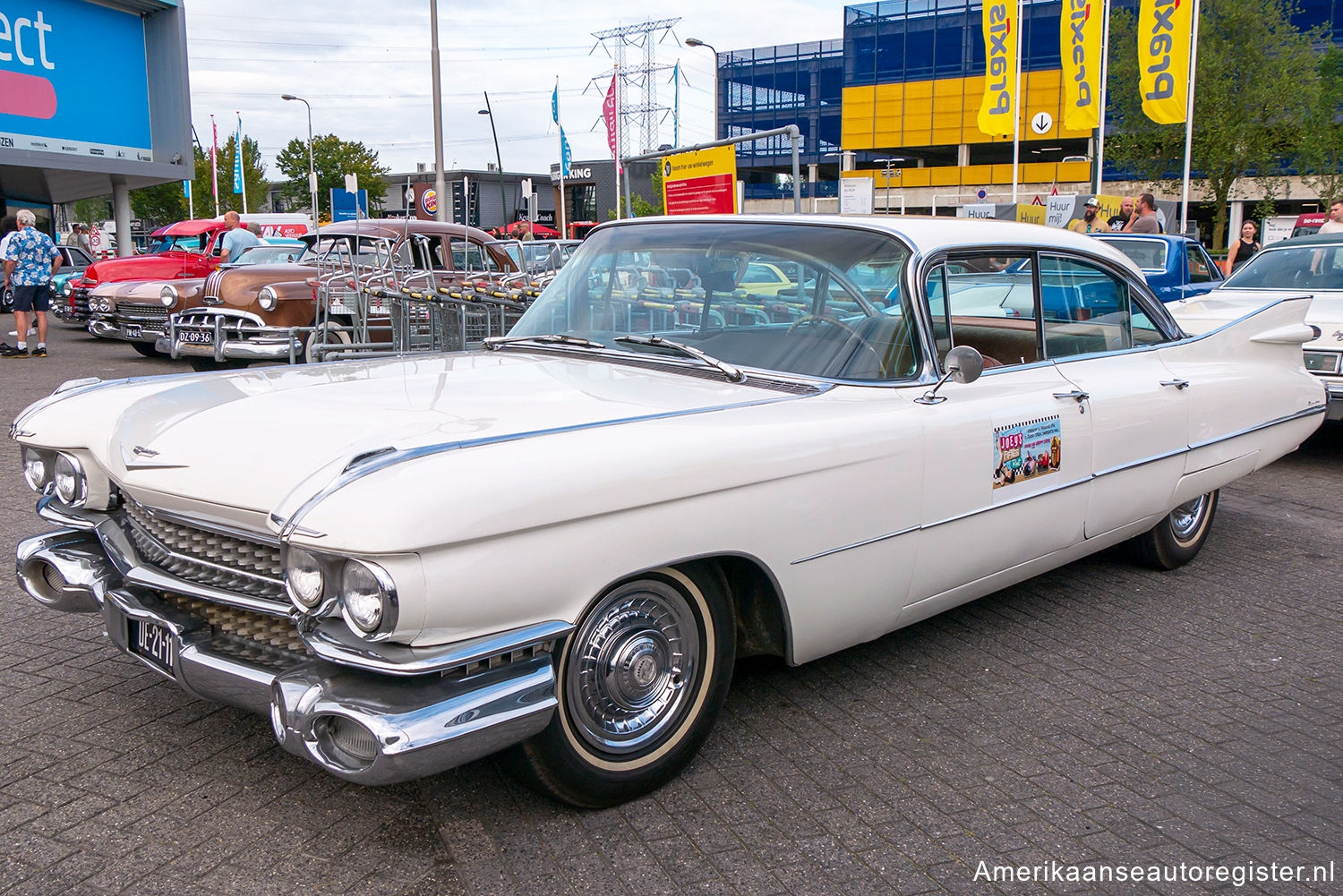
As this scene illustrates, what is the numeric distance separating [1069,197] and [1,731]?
19736 millimetres

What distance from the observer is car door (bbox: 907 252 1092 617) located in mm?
3436

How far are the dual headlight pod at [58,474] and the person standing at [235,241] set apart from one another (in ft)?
40.0

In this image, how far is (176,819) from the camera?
271 cm

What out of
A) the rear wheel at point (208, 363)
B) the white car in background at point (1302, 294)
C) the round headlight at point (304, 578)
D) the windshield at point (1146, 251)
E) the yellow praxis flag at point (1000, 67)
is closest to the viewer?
the round headlight at point (304, 578)

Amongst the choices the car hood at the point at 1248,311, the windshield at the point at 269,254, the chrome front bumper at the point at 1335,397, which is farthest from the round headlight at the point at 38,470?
the windshield at the point at 269,254

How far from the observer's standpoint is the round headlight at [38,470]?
11.1ft

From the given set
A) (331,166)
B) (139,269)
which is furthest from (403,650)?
(331,166)

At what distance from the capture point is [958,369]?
133 inches

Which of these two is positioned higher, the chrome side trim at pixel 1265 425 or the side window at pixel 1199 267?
the side window at pixel 1199 267

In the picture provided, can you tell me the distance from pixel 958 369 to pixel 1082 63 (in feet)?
66.6

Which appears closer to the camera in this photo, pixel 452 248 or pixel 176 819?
pixel 176 819

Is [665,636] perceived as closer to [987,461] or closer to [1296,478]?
[987,461]

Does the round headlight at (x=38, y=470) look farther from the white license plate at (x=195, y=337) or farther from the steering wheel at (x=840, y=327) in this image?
the white license plate at (x=195, y=337)

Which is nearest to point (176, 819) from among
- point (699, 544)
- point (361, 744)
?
point (361, 744)
